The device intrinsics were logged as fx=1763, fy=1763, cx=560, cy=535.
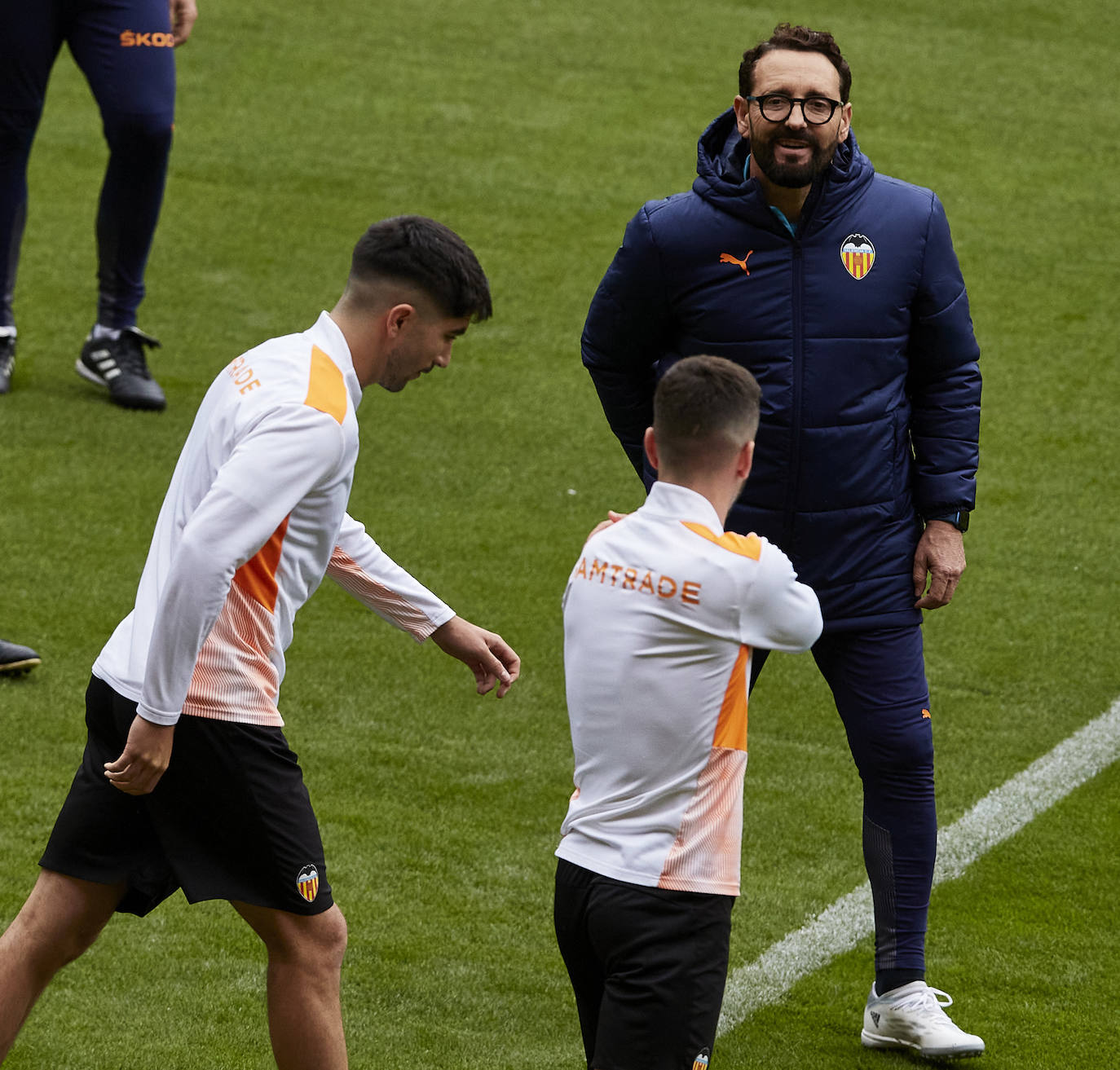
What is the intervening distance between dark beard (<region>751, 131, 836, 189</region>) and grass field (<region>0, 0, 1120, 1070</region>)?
184 centimetres

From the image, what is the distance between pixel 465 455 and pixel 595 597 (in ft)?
14.8

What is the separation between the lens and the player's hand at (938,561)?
3.81 m

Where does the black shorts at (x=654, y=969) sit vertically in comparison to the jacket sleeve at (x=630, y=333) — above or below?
below

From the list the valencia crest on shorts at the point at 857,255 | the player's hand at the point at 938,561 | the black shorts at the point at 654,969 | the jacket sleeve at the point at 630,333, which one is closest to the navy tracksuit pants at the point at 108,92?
the jacket sleeve at the point at 630,333

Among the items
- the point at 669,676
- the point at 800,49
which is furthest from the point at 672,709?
the point at 800,49

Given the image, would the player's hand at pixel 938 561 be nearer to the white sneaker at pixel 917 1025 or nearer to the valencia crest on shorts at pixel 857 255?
the valencia crest on shorts at pixel 857 255

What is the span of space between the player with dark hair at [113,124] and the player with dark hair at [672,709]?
15.4ft

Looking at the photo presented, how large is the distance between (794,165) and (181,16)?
4327 mm

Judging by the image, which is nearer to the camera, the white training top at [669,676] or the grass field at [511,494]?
the white training top at [669,676]

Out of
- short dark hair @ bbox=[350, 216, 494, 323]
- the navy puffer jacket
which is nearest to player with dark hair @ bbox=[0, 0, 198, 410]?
the navy puffer jacket

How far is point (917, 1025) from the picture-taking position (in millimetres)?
A: 3758

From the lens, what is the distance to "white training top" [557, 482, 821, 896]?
9.25ft

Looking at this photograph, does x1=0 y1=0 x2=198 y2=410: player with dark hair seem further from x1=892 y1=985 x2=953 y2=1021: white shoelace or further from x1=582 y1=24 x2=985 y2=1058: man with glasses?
x1=892 y1=985 x2=953 y2=1021: white shoelace

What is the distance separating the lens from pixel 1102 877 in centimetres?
461
